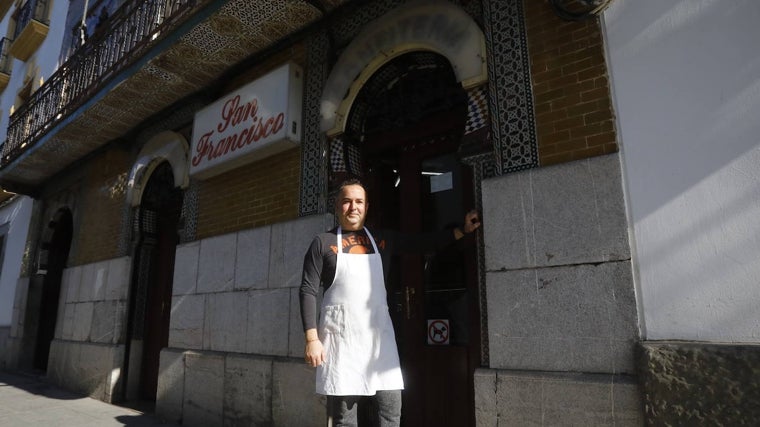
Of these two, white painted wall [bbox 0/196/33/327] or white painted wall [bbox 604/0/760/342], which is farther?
white painted wall [bbox 0/196/33/327]

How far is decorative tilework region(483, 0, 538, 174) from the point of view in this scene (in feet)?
11.7

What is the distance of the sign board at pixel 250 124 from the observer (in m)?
5.21

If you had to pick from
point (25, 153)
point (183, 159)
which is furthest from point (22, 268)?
point (183, 159)

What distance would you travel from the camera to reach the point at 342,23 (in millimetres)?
5203

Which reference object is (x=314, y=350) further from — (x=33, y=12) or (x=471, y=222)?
(x=33, y=12)

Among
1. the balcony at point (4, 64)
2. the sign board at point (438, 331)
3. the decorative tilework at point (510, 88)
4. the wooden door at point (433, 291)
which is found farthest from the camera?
the balcony at point (4, 64)

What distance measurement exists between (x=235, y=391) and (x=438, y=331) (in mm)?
2420

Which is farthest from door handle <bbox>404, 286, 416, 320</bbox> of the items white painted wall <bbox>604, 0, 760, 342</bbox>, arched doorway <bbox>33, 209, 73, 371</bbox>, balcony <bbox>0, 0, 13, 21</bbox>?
balcony <bbox>0, 0, 13, 21</bbox>

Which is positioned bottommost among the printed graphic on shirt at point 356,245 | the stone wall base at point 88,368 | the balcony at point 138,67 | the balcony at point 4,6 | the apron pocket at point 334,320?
the stone wall base at point 88,368

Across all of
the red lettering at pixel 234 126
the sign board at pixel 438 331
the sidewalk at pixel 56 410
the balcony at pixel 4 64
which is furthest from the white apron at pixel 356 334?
the balcony at pixel 4 64

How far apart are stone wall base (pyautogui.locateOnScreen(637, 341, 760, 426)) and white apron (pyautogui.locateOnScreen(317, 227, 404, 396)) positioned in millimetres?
1429

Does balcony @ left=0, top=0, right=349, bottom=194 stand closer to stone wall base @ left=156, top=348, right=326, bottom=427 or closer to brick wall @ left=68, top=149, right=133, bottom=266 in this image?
brick wall @ left=68, top=149, right=133, bottom=266

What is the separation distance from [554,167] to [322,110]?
257 centimetres

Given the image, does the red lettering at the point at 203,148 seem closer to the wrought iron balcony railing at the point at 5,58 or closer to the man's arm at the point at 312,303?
the man's arm at the point at 312,303
